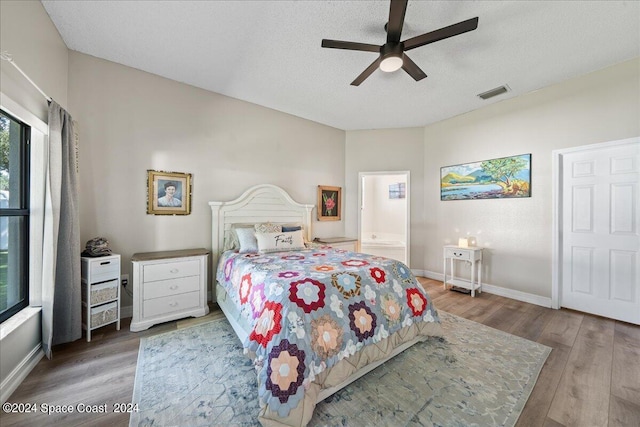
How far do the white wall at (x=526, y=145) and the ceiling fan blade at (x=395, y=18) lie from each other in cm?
268

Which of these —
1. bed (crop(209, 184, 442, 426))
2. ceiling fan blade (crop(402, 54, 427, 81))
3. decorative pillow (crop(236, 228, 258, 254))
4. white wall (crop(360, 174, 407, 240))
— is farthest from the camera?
white wall (crop(360, 174, 407, 240))

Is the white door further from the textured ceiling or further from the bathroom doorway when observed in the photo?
the bathroom doorway

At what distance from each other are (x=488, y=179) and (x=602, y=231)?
1.40 meters

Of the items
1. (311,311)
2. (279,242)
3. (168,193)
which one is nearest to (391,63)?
(311,311)

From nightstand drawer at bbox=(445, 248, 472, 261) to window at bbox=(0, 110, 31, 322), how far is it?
4.89 m

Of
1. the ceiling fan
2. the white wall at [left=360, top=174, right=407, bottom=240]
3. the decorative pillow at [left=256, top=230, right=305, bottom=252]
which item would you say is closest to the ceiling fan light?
the ceiling fan

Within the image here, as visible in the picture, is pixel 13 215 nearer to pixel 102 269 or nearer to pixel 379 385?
pixel 102 269

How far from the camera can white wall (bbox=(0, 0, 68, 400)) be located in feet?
5.18

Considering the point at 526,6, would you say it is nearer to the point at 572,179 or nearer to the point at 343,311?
the point at 572,179

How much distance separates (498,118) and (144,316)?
532 cm

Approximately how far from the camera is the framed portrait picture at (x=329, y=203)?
4539mm

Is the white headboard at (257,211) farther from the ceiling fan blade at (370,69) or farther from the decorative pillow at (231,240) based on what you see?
the ceiling fan blade at (370,69)

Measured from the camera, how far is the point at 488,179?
3.85 meters

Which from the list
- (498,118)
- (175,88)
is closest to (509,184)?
(498,118)
